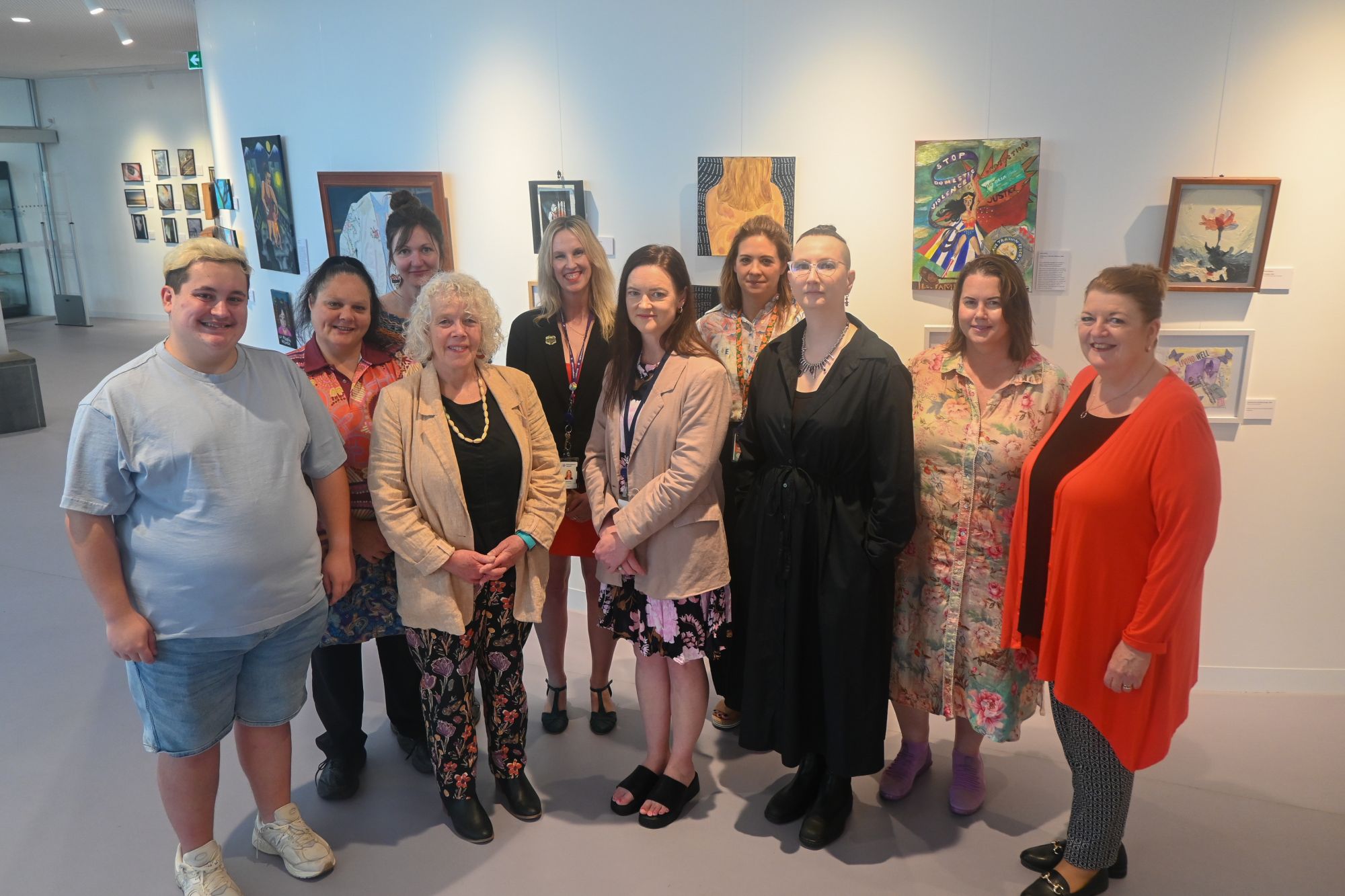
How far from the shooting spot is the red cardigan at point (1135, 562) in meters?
2.09

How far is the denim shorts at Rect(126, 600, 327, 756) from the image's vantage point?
2.29m

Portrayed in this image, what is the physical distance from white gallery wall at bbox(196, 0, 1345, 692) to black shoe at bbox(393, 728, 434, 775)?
2232 millimetres

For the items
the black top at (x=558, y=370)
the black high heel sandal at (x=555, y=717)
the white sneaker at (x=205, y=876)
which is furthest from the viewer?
the black high heel sandal at (x=555, y=717)

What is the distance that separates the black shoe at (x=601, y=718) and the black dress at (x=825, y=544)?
32.2 inches

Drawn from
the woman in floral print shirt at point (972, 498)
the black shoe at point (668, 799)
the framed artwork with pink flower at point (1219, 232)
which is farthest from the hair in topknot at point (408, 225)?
the framed artwork with pink flower at point (1219, 232)

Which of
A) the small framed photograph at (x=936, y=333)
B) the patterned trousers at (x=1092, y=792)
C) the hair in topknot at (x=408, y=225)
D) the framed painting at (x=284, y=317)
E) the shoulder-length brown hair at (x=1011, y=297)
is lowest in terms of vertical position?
the patterned trousers at (x=1092, y=792)

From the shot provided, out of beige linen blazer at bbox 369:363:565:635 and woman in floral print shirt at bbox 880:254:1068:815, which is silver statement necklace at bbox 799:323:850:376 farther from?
beige linen blazer at bbox 369:363:565:635

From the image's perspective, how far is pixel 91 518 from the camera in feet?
7.07

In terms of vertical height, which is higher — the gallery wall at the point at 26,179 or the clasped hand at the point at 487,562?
the gallery wall at the point at 26,179

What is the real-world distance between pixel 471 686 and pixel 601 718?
0.78 m

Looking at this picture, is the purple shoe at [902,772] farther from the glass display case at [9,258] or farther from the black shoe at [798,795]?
the glass display case at [9,258]

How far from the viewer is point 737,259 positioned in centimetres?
299

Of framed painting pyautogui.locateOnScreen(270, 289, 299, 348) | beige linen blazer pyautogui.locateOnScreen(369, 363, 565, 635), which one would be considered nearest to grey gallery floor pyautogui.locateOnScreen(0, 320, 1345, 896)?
beige linen blazer pyautogui.locateOnScreen(369, 363, 565, 635)


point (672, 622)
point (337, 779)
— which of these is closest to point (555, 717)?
point (337, 779)
